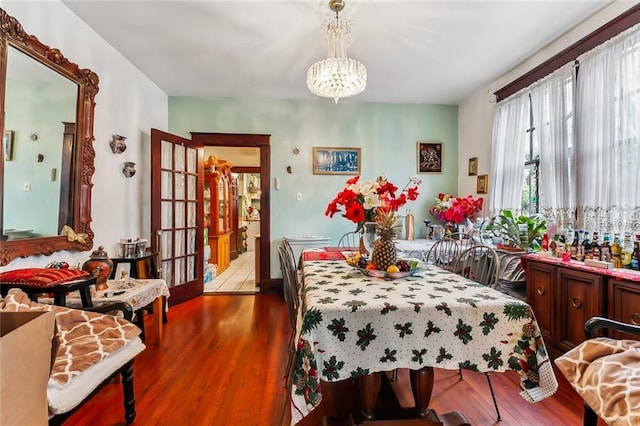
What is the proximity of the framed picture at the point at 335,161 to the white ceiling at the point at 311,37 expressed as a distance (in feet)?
2.92

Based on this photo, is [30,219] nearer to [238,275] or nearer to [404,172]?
[238,275]

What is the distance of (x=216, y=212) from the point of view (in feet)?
18.6

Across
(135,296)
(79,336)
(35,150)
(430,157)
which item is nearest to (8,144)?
(35,150)

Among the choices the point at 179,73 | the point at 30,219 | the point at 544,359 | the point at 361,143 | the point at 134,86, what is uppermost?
the point at 179,73

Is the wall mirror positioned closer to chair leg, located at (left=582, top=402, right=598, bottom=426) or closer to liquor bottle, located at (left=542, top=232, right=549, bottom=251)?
chair leg, located at (left=582, top=402, right=598, bottom=426)

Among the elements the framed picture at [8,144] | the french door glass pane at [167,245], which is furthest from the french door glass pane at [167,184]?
the framed picture at [8,144]

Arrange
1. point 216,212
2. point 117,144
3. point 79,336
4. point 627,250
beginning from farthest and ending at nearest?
point 216,212 < point 117,144 < point 627,250 < point 79,336

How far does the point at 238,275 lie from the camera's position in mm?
5266

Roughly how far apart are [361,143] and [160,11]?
8.94ft

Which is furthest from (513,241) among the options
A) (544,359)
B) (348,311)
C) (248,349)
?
(248,349)

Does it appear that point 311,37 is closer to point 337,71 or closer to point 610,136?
point 337,71

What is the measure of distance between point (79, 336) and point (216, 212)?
14.6 feet

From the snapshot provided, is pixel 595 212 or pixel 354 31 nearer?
pixel 595 212

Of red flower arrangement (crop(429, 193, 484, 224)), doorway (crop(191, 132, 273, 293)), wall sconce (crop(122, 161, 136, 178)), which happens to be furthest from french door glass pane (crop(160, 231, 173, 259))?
red flower arrangement (crop(429, 193, 484, 224))
